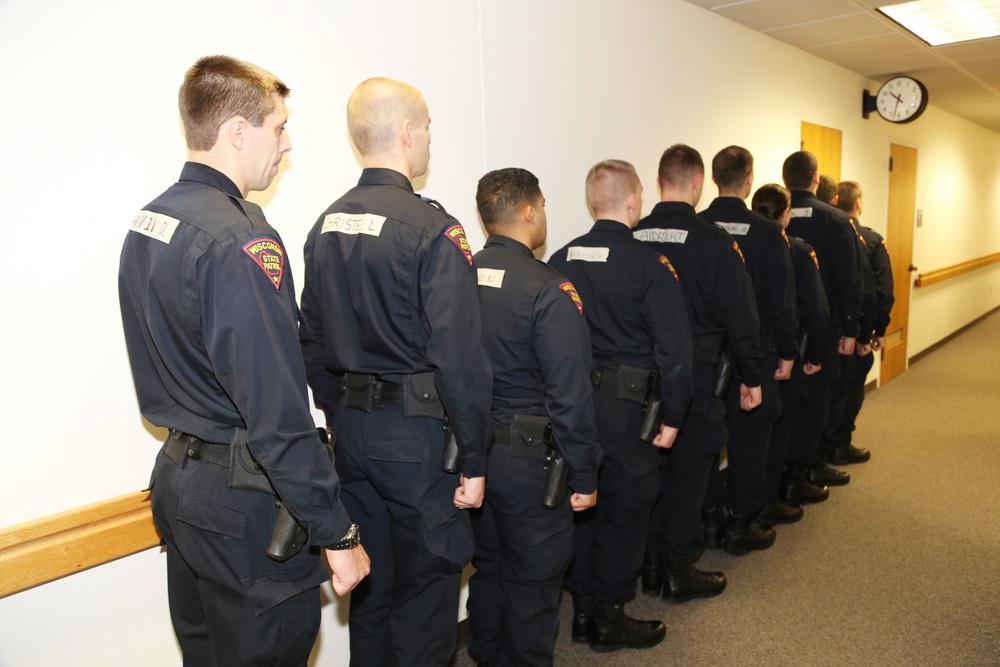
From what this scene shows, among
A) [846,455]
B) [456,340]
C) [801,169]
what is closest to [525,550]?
[456,340]

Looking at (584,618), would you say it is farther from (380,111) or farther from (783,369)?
(380,111)

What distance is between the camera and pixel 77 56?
1.54 m

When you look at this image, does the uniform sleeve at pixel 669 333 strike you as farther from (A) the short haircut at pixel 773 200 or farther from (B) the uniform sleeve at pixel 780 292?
(A) the short haircut at pixel 773 200

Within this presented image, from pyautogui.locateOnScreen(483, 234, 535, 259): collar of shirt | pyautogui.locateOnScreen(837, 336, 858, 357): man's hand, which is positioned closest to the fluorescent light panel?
pyautogui.locateOnScreen(837, 336, 858, 357): man's hand

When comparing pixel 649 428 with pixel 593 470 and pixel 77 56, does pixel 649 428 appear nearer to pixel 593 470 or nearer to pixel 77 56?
pixel 593 470

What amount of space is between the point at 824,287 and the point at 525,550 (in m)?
2.72

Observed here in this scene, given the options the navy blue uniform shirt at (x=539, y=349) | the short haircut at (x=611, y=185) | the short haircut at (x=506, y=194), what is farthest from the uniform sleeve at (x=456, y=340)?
the short haircut at (x=611, y=185)

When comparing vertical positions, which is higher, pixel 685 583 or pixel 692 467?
pixel 692 467

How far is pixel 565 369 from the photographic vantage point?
1.97m

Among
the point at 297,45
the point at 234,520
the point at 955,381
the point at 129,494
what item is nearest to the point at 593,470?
the point at 234,520

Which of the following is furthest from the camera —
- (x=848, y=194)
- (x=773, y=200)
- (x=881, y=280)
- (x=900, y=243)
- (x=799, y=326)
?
(x=900, y=243)

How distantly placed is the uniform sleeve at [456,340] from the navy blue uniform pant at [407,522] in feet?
0.40

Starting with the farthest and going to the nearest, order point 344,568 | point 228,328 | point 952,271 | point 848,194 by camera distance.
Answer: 1. point 952,271
2. point 848,194
3. point 344,568
4. point 228,328

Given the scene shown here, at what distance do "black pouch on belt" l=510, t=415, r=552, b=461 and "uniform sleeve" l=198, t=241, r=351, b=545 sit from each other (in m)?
0.83
